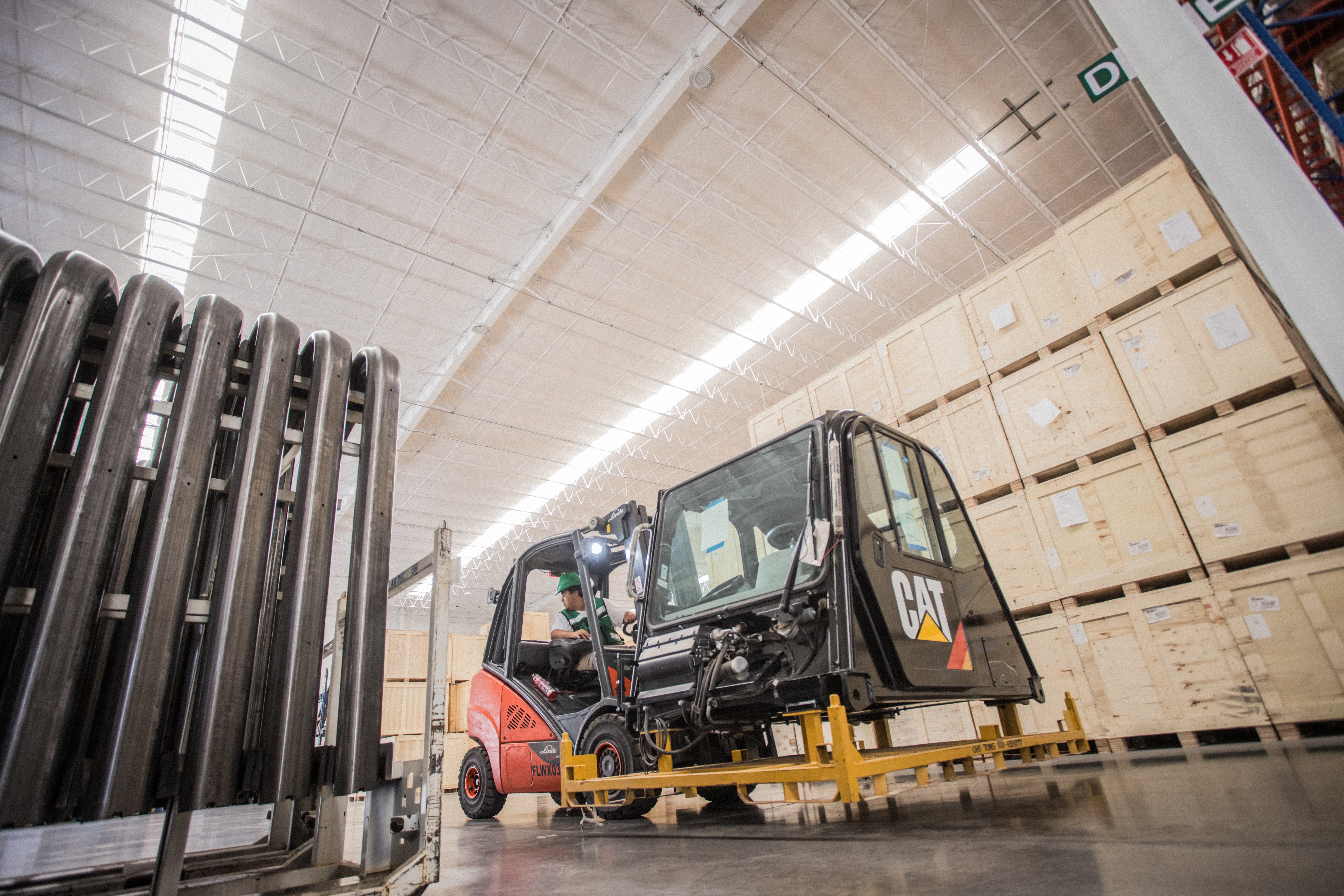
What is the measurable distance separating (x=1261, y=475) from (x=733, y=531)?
11.1ft

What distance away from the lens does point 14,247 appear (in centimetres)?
204

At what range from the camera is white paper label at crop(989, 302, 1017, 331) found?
5.52 metres

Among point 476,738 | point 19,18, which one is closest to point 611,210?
point 19,18

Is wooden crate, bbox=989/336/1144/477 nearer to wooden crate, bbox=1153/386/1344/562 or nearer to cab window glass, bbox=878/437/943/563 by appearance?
wooden crate, bbox=1153/386/1344/562

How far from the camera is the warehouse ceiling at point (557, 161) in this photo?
8164 millimetres

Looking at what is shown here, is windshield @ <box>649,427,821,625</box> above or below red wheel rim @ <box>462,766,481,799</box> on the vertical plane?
above

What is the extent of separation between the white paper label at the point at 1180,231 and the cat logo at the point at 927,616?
3.13 meters

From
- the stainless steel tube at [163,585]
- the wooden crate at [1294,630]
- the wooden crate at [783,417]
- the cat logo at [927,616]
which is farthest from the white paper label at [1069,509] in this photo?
the stainless steel tube at [163,585]

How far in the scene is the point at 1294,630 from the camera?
13.1 ft

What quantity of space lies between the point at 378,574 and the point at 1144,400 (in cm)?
508

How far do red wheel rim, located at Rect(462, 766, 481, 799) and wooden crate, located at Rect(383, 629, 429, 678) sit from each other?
20.5ft

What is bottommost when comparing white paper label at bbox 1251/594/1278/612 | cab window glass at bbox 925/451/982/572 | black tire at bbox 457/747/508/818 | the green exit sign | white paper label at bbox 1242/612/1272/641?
black tire at bbox 457/747/508/818

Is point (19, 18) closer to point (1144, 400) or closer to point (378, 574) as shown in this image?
point (378, 574)

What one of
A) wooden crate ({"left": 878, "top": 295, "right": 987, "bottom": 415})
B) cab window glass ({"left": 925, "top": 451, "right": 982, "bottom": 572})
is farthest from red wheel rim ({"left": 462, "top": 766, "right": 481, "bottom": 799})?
wooden crate ({"left": 878, "top": 295, "right": 987, "bottom": 415})
